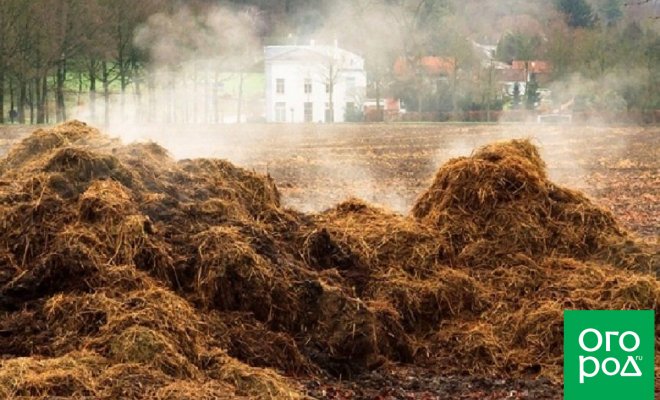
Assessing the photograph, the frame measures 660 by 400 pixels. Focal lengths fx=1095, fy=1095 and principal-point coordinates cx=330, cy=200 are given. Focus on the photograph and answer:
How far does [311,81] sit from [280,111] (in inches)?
664

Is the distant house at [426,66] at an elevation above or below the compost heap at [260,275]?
above

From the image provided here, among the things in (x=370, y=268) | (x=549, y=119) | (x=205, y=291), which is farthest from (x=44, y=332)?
(x=549, y=119)

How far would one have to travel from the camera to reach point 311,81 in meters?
40.0

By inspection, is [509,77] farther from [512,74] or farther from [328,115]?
[328,115]

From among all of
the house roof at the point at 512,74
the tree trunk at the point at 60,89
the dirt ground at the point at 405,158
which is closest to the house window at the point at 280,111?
the dirt ground at the point at 405,158

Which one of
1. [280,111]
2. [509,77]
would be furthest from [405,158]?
[280,111]

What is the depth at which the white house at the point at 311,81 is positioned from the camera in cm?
3409

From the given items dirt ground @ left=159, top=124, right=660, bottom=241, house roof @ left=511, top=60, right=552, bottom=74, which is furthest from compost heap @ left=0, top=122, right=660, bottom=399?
house roof @ left=511, top=60, right=552, bottom=74

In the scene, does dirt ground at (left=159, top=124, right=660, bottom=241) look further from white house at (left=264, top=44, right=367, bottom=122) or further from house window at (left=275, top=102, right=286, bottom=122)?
white house at (left=264, top=44, right=367, bottom=122)

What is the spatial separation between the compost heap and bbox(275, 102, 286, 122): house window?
41.3 metres

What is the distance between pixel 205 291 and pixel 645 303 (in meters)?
3.80

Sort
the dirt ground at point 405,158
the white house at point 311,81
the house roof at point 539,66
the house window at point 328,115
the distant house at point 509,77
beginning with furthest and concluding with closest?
1. the house window at point 328,115
2. the distant house at point 509,77
3. the white house at point 311,81
4. the house roof at point 539,66
5. the dirt ground at point 405,158

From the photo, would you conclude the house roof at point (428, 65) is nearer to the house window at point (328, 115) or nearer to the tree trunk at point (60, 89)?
the tree trunk at point (60, 89)

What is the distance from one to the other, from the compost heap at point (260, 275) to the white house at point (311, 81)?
17.8m
